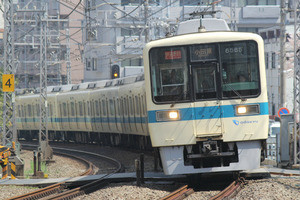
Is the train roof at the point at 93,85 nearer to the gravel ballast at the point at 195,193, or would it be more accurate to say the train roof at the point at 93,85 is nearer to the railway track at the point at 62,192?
the railway track at the point at 62,192

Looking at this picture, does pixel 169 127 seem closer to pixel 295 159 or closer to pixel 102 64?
pixel 295 159

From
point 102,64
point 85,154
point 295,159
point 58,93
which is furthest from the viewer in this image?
point 102,64

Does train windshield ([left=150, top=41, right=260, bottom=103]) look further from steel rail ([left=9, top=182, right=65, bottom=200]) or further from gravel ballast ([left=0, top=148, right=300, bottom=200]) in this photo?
steel rail ([left=9, top=182, right=65, bottom=200])

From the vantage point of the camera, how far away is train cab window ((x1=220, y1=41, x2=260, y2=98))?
41.3ft

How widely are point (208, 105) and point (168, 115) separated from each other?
2.44ft

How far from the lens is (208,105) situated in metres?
12.6

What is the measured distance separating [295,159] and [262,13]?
43648mm

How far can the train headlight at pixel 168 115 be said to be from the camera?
1259cm

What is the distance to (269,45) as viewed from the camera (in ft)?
184

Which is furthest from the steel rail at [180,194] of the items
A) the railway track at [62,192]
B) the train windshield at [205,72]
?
the railway track at [62,192]

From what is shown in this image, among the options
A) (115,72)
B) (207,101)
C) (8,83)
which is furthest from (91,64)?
(207,101)

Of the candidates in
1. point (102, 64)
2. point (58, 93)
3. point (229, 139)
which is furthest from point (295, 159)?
point (102, 64)

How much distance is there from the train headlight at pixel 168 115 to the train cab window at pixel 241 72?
0.93 meters

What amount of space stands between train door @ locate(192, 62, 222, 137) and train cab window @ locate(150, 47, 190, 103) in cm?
19
